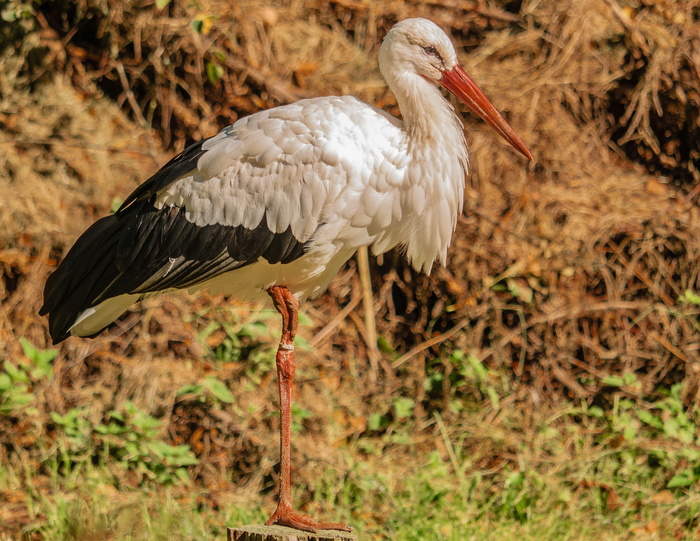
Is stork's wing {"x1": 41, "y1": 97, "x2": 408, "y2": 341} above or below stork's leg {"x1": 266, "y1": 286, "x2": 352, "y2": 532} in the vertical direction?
above

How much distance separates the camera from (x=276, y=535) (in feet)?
9.62

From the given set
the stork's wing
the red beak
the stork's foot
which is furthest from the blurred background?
the red beak

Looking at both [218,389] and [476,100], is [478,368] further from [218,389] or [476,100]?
[476,100]

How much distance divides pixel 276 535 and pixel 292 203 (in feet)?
3.65

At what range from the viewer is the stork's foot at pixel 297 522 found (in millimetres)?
3246

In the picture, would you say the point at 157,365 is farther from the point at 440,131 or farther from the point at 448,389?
the point at 440,131

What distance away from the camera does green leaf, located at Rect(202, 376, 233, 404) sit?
4367mm

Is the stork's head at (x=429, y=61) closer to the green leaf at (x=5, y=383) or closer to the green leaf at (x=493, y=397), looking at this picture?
the green leaf at (x=493, y=397)

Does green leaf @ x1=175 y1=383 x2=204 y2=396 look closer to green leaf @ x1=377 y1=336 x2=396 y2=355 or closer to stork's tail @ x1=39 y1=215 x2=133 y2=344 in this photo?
stork's tail @ x1=39 y1=215 x2=133 y2=344

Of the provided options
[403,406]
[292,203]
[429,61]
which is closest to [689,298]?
[403,406]

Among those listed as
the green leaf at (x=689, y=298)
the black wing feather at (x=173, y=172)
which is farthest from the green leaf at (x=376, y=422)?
the black wing feather at (x=173, y=172)

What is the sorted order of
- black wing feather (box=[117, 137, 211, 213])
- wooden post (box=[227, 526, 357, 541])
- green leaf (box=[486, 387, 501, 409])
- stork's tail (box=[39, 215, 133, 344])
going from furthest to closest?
1. green leaf (box=[486, 387, 501, 409])
2. stork's tail (box=[39, 215, 133, 344])
3. black wing feather (box=[117, 137, 211, 213])
4. wooden post (box=[227, 526, 357, 541])

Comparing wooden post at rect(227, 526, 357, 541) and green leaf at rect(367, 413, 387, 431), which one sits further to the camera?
green leaf at rect(367, 413, 387, 431)

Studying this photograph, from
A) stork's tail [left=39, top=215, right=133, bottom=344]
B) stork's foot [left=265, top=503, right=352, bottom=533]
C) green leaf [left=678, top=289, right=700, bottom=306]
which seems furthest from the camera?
green leaf [left=678, top=289, right=700, bottom=306]
